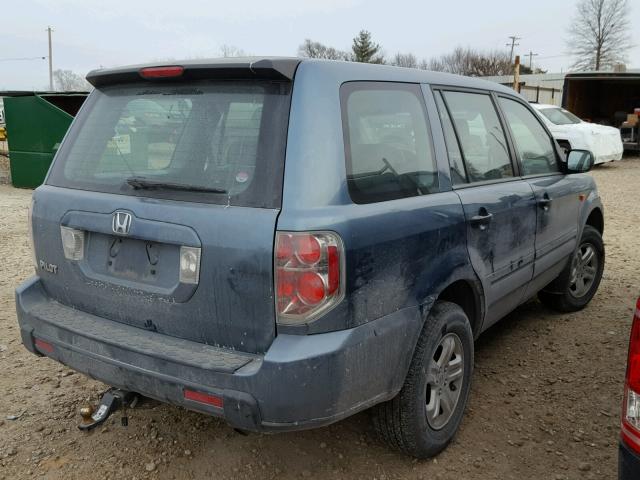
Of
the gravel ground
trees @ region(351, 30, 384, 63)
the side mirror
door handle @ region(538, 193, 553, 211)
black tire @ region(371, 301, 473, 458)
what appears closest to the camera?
black tire @ region(371, 301, 473, 458)

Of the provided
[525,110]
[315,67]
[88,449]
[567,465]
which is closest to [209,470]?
[88,449]

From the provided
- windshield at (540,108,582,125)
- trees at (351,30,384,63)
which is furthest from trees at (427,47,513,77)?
windshield at (540,108,582,125)

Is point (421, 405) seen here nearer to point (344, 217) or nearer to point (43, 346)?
point (344, 217)

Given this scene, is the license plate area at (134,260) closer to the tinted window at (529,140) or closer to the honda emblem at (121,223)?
the honda emblem at (121,223)

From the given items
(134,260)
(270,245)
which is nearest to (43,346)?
(134,260)

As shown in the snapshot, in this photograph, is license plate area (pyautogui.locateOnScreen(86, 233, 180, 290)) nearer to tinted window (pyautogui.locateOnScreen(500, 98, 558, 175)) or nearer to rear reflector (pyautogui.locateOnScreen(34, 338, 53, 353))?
rear reflector (pyautogui.locateOnScreen(34, 338, 53, 353))

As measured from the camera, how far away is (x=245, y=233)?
2.11 m

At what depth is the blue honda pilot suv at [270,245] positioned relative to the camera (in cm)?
211

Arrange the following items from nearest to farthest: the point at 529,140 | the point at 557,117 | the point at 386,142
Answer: the point at 386,142 < the point at 529,140 < the point at 557,117

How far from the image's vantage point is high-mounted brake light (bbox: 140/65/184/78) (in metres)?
2.42

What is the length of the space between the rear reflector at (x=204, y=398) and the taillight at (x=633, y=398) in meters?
1.34

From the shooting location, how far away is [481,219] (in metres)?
2.97

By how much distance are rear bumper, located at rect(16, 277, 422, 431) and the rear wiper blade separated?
0.58 metres

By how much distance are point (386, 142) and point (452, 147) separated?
0.55 metres
